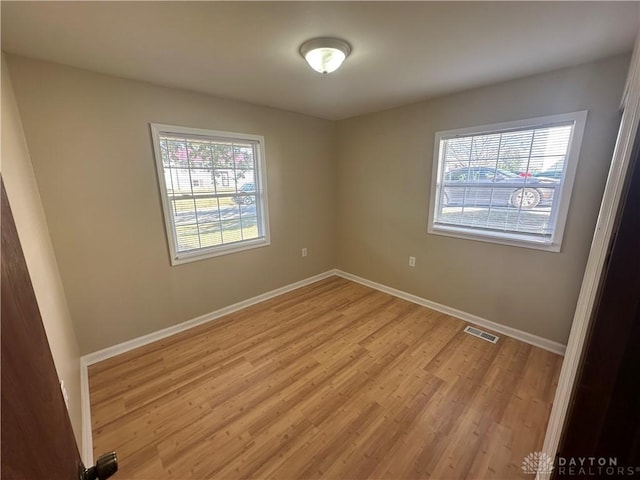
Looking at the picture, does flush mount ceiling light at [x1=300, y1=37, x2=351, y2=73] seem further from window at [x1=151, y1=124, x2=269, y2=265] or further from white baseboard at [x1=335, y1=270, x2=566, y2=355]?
white baseboard at [x1=335, y1=270, x2=566, y2=355]

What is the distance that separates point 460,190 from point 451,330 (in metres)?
1.47

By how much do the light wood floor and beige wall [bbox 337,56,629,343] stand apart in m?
0.44

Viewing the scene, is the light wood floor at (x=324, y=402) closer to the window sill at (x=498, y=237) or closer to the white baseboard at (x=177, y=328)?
the white baseboard at (x=177, y=328)

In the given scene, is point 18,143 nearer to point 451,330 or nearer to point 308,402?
point 308,402

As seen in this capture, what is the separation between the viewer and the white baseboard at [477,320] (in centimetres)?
232

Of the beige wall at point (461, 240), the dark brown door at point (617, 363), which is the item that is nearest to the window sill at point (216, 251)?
the beige wall at point (461, 240)

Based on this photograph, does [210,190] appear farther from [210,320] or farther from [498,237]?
[498,237]

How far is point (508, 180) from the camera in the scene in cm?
239

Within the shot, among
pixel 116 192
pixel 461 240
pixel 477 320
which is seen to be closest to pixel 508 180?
pixel 461 240

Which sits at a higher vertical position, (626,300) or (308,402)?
(626,300)

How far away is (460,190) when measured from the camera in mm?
2736

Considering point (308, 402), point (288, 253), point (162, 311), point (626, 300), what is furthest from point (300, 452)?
point (288, 253)

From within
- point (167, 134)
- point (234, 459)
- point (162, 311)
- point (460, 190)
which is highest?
point (167, 134)

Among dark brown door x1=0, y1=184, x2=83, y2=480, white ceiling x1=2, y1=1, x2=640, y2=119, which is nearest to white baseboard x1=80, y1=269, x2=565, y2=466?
dark brown door x1=0, y1=184, x2=83, y2=480
